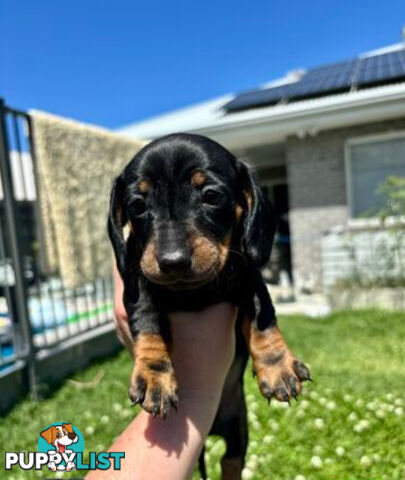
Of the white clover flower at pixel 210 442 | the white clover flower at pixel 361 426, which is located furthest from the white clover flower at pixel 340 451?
the white clover flower at pixel 210 442

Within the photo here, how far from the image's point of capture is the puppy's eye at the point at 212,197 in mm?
1889

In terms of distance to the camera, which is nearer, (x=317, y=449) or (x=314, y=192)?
(x=317, y=449)

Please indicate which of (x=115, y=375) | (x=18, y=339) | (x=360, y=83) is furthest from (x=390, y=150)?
(x=18, y=339)

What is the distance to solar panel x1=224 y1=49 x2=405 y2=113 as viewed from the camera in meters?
8.43

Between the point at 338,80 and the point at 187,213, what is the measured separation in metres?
8.60

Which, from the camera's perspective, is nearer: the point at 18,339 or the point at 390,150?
the point at 18,339

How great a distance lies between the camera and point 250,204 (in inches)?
82.4

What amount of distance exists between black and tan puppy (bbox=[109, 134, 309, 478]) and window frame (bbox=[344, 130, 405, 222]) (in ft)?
22.7

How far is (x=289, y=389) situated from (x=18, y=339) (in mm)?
3575

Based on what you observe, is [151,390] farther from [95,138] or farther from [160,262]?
[95,138]

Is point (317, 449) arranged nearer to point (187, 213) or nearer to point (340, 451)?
point (340, 451)

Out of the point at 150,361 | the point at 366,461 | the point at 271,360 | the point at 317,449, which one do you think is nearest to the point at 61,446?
the point at 150,361

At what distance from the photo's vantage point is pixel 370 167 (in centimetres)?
850

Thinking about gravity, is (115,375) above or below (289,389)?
below
